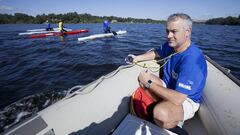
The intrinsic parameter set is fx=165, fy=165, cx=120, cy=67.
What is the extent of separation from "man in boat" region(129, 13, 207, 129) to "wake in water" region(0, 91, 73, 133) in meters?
2.50

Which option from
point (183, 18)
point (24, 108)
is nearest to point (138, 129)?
point (183, 18)

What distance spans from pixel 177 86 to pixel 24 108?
11.2ft

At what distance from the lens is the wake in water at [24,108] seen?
321cm

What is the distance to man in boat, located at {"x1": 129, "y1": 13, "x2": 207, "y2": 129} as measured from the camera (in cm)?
164

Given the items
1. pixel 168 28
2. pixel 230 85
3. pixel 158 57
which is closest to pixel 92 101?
pixel 168 28

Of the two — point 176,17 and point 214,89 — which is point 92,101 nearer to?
point 176,17

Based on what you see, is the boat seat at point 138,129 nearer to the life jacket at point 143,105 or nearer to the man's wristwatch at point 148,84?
the life jacket at point 143,105

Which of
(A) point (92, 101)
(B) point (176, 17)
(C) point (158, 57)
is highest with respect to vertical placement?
(B) point (176, 17)

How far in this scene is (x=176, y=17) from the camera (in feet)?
5.89

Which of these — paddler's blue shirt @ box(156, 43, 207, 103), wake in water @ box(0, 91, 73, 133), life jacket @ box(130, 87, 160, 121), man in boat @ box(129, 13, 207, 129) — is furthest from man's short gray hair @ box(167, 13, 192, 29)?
wake in water @ box(0, 91, 73, 133)

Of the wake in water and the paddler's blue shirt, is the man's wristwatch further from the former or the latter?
the wake in water

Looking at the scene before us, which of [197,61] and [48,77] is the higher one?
[197,61]

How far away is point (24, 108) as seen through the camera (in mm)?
3639

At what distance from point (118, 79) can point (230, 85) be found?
1507 millimetres
